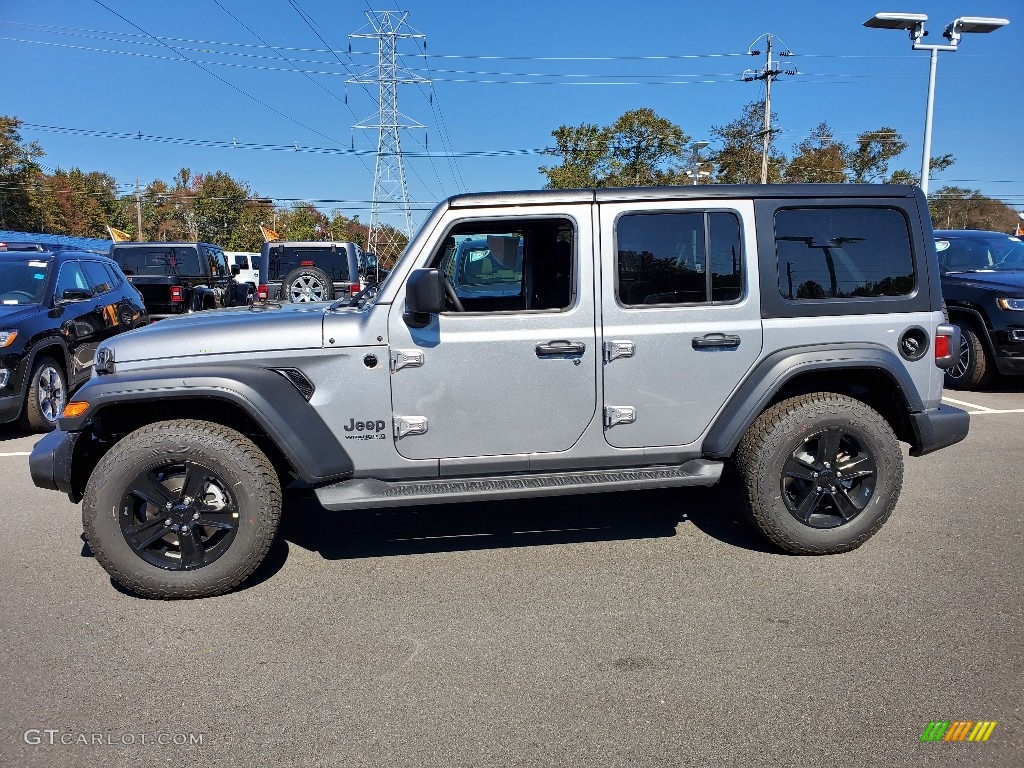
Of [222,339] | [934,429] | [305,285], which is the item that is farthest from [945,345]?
[305,285]

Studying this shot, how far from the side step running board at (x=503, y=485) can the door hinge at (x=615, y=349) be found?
2.08 feet

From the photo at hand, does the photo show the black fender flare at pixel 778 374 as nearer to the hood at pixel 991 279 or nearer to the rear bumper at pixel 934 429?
the rear bumper at pixel 934 429


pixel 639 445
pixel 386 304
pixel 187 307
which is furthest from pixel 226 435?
pixel 187 307

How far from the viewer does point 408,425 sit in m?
3.78

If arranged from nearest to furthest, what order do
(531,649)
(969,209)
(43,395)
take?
(531,649) < (43,395) < (969,209)

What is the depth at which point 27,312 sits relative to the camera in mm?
7367

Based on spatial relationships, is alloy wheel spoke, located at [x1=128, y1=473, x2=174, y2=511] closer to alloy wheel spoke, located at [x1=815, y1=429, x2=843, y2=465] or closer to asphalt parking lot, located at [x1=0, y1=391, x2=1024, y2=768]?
asphalt parking lot, located at [x1=0, y1=391, x2=1024, y2=768]

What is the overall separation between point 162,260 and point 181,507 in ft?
43.6

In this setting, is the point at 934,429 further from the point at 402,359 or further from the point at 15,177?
the point at 15,177

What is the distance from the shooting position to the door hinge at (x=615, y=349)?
3.86 metres

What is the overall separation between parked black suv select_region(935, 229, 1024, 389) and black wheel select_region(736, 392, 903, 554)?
177 inches

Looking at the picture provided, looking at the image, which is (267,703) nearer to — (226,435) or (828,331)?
(226,435)

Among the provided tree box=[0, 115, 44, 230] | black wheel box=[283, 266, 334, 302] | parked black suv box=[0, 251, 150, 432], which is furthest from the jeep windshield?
tree box=[0, 115, 44, 230]

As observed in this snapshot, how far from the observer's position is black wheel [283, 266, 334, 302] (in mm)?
11148
